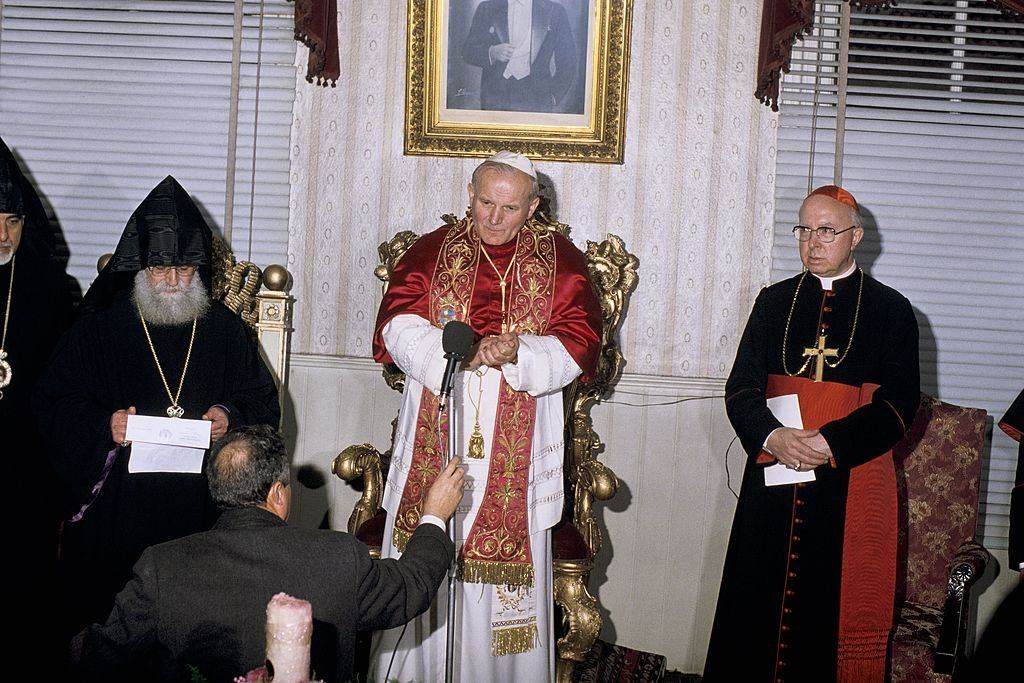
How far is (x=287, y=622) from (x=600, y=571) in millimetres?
3236

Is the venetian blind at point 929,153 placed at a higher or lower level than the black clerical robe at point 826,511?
higher

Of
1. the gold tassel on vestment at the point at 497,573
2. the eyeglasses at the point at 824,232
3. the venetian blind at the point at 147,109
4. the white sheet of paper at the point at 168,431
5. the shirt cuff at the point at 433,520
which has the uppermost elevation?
the venetian blind at the point at 147,109

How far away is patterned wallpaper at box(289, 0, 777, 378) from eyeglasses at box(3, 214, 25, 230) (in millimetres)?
1212

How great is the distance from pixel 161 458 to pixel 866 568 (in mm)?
2542

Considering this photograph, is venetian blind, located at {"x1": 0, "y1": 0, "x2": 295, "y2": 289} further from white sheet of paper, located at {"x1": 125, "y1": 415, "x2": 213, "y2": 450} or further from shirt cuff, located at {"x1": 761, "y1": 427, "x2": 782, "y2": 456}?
shirt cuff, located at {"x1": 761, "y1": 427, "x2": 782, "y2": 456}

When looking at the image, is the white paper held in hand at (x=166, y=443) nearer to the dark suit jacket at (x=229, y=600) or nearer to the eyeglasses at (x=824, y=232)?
the dark suit jacket at (x=229, y=600)

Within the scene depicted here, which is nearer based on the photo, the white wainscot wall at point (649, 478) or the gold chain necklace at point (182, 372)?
the gold chain necklace at point (182, 372)

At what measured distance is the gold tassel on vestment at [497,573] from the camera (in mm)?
4000

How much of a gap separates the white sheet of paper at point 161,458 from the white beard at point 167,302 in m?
0.52

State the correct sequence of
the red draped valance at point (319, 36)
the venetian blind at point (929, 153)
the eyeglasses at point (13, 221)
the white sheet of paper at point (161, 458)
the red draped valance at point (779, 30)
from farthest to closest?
the venetian blind at point (929, 153) < the red draped valance at point (319, 36) < the red draped valance at point (779, 30) < the eyeglasses at point (13, 221) < the white sheet of paper at point (161, 458)

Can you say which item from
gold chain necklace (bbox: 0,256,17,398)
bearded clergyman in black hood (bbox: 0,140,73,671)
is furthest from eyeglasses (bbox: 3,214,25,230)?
gold chain necklace (bbox: 0,256,17,398)

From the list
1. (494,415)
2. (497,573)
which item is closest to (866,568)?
(497,573)

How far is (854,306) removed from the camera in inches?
161

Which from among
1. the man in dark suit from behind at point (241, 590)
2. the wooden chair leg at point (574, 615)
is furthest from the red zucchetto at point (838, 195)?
the man in dark suit from behind at point (241, 590)
